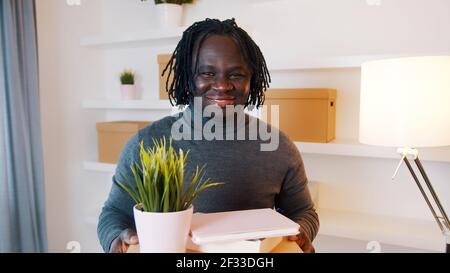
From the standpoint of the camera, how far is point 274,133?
881mm

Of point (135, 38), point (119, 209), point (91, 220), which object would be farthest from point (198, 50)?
point (91, 220)

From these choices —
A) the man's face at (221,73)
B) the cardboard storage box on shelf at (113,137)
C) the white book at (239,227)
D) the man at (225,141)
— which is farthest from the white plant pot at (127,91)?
the white book at (239,227)

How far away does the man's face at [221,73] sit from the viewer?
2.48 feet

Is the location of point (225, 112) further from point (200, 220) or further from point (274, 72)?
point (274, 72)

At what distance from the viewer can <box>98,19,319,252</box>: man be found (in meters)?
0.76

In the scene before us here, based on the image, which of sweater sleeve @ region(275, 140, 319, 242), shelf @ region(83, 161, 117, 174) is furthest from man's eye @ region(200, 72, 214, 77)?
shelf @ region(83, 161, 117, 174)

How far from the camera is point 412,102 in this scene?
2.79ft

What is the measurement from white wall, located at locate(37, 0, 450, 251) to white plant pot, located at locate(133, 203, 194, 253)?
0.97 metres

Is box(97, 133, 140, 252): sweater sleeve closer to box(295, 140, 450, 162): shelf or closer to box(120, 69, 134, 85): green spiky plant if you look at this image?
box(295, 140, 450, 162): shelf

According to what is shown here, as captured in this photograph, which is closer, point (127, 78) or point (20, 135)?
point (20, 135)

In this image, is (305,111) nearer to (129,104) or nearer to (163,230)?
(129,104)

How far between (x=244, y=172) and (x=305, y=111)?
52cm

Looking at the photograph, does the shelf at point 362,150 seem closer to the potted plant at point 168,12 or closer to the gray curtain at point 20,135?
the potted plant at point 168,12
